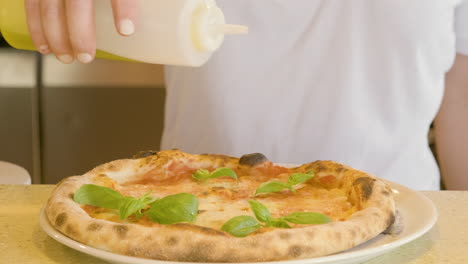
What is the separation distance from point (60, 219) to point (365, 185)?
1.10 ft

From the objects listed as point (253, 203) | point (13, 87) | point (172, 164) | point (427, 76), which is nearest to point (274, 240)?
point (253, 203)

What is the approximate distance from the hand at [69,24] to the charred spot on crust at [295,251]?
12.9 inches

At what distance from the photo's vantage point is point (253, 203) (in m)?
0.65

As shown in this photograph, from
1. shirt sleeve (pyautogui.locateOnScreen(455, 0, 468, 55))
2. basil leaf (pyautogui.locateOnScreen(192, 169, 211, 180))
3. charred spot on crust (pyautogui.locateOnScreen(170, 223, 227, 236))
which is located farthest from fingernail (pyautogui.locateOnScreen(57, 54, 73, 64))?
shirt sleeve (pyautogui.locateOnScreen(455, 0, 468, 55))

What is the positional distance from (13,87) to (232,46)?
160cm

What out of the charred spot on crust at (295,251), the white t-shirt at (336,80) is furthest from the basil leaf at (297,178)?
the white t-shirt at (336,80)

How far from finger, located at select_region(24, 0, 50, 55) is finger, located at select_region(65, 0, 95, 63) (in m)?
0.06

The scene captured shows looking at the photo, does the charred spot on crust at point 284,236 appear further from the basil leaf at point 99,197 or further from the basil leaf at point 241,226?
the basil leaf at point 99,197

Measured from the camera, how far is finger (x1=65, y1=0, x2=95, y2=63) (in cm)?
78

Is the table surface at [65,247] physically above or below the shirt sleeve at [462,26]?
below

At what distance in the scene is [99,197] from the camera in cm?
68

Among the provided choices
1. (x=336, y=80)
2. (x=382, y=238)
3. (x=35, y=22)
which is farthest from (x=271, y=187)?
(x=336, y=80)

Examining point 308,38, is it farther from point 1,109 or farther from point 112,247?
point 1,109

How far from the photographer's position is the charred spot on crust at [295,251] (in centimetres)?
58
